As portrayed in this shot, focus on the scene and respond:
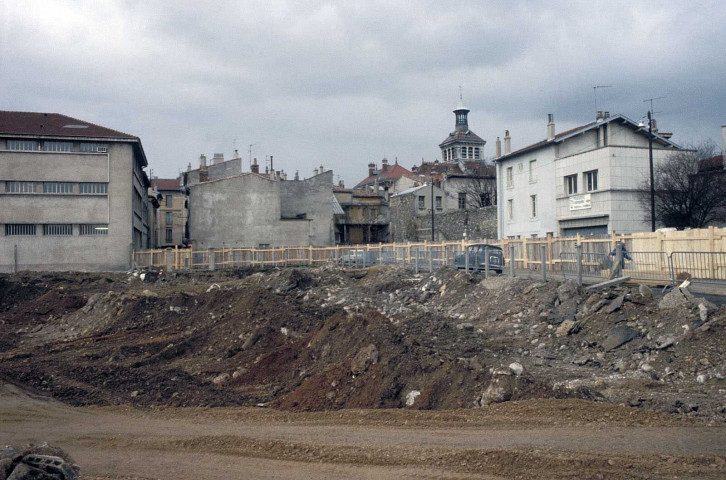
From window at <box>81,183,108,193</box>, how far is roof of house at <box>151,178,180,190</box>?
154 ft

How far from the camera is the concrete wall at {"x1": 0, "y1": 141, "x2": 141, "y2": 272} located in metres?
43.0

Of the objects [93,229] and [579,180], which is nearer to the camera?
[579,180]

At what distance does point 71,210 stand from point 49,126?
23.1 feet

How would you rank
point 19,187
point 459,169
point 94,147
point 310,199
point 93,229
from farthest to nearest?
point 459,169
point 310,199
point 94,147
point 93,229
point 19,187

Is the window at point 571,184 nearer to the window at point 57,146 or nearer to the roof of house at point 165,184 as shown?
the window at point 57,146

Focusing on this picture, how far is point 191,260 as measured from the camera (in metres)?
47.1

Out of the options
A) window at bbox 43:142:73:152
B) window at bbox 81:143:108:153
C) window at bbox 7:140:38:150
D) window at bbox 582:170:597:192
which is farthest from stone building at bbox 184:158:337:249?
window at bbox 582:170:597:192

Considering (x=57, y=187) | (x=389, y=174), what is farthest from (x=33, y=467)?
(x=389, y=174)

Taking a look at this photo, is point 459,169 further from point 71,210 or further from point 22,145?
point 22,145

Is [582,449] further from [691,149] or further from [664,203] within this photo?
[691,149]

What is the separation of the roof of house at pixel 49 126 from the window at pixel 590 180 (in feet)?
107

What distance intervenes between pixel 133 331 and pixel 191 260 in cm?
2674

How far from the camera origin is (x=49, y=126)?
4597 centimetres

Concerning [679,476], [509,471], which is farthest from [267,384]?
[679,476]
